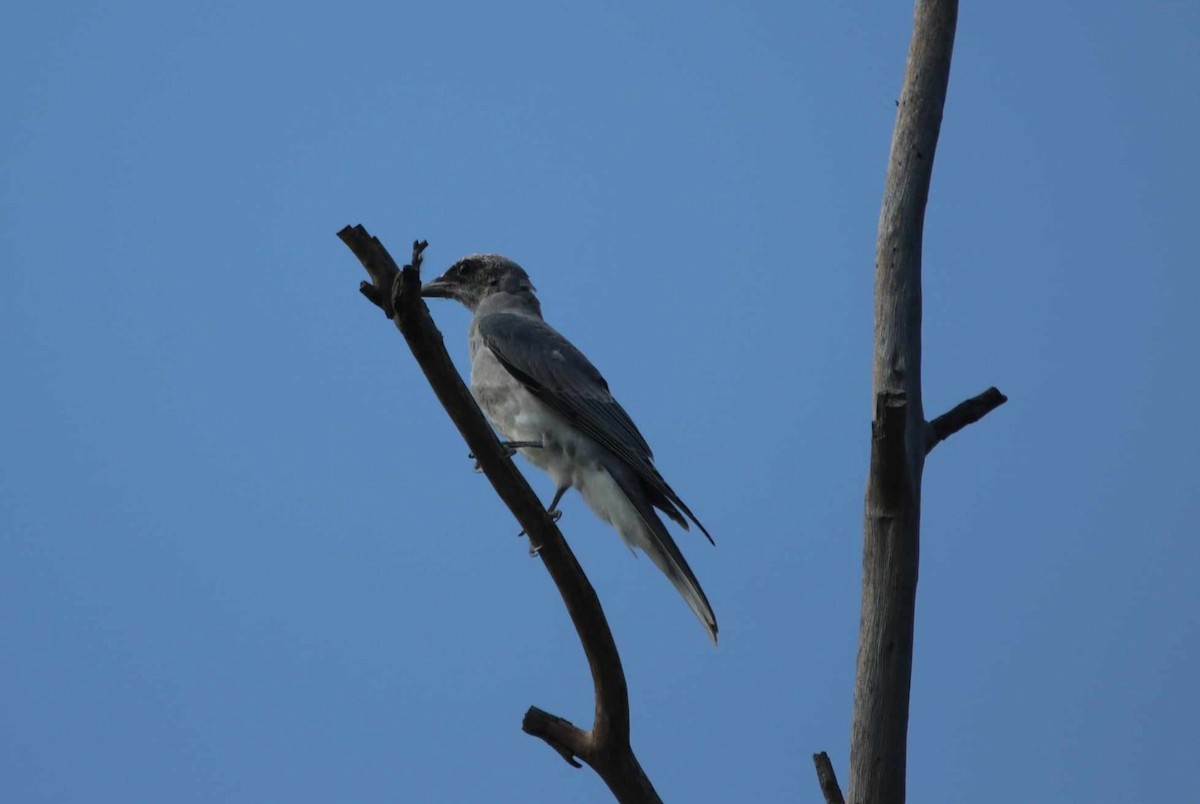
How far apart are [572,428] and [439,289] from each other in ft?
6.59

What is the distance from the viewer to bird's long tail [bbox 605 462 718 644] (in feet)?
18.1

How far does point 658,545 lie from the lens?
5.92m

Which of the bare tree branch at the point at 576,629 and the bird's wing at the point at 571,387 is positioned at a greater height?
the bird's wing at the point at 571,387

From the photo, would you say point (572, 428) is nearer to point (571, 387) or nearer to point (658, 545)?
point (571, 387)

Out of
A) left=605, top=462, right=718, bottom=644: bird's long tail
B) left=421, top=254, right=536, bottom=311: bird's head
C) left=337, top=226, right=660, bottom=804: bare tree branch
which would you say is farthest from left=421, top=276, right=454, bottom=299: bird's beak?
left=337, top=226, right=660, bottom=804: bare tree branch

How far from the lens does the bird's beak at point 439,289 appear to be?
815 cm

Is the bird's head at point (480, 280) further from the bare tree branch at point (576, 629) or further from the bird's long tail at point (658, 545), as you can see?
the bare tree branch at point (576, 629)

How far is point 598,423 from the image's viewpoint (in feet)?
21.3

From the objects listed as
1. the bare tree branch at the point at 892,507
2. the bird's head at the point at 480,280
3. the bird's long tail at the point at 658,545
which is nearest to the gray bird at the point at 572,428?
the bird's long tail at the point at 658,545

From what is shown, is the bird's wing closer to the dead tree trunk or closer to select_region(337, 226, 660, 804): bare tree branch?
select_region(337, 226, 660, 804): bare tree branch

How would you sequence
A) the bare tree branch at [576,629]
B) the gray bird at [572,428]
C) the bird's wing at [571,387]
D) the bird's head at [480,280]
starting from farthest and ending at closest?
the bird's head at [480,280]
the bird's wing at [571,387]
the gray bird at [572,428]
the bare tree branch at [576,629]

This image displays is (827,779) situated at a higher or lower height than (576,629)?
lower

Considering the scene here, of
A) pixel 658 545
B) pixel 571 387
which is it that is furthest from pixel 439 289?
pixel 658 545

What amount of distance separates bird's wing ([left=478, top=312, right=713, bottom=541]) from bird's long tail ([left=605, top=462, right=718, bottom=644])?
71 millimetres
